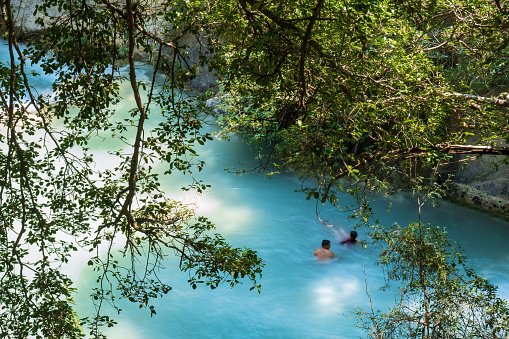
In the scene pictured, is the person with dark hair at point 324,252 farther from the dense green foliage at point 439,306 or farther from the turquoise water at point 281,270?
the dense green foliage at point 439,306

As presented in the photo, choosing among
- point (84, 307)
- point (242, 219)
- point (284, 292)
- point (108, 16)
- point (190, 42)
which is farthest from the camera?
point (190, 42)

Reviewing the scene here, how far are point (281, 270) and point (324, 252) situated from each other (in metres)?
0.76

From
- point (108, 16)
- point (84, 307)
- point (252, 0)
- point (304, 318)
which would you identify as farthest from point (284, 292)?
point (252, 0)

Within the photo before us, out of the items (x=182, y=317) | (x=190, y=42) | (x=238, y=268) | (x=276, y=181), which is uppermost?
(x=190, y=42)

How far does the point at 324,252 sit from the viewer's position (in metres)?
8.71

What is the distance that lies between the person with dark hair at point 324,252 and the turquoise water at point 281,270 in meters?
0.12

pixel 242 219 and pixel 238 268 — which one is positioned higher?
pixel 242 219

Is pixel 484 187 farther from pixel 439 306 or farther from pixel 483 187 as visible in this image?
pixel 439 306

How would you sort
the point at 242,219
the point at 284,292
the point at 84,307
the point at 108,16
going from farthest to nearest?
the point at 242,219 → the point at 284,292 → the point at 84,307 → the point at 108,16

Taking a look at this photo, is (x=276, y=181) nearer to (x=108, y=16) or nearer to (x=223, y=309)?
(x=223, y=309)

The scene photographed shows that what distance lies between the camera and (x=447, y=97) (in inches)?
172

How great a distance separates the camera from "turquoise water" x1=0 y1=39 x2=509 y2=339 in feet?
24.1

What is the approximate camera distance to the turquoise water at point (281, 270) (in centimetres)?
734

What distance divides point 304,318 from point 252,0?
5266 millimetres
